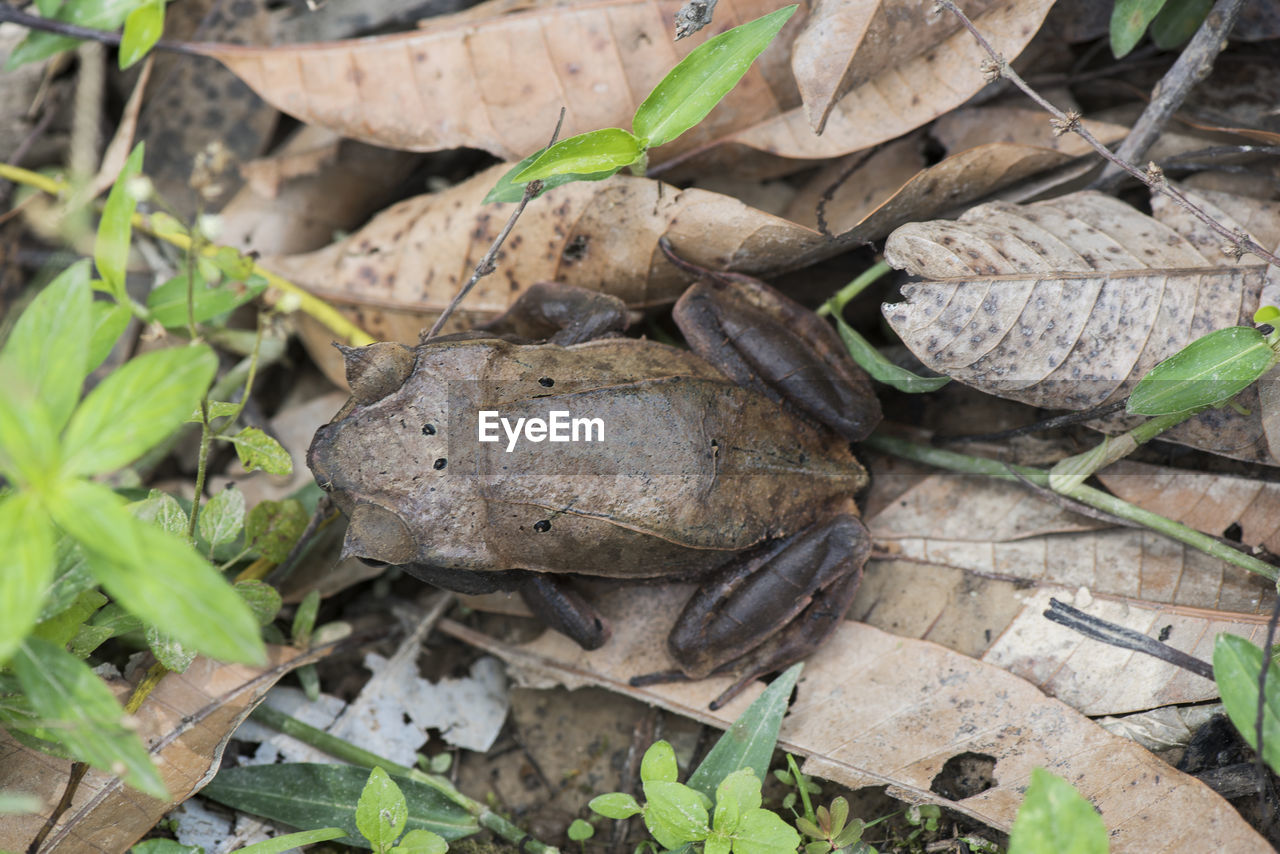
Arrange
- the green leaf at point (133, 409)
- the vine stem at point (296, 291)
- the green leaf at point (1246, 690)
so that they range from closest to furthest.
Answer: the green leaf at point (133, 409) → the green leaf at point (1246, 690) → the vine stem at point (296, 291)

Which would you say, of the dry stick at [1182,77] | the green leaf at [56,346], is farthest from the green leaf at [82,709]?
the dry stick at [1182,77]

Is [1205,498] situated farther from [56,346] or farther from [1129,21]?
[56,346]

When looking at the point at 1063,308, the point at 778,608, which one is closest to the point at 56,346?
the point at 778,608

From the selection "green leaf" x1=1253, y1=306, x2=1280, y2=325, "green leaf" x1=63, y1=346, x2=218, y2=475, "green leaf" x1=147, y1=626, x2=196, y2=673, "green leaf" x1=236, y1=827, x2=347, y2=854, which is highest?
"green leaf" x1=63, y1=346, x2=218, y2=475

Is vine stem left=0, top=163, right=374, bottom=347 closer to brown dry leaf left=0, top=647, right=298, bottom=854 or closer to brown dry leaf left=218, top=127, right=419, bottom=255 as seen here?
brown dry leaf left=218, top=127, right=419, bottom=255

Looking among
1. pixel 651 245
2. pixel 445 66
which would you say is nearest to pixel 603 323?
pixel 651 245

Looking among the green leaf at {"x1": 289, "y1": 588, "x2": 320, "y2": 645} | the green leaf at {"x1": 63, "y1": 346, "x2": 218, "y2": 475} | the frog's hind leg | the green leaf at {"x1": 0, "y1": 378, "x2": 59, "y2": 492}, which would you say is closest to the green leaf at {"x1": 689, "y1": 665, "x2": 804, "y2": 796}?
the frog's hind leg

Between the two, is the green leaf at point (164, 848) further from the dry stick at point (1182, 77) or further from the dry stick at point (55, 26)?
the dry stick at point (1182, 77)
